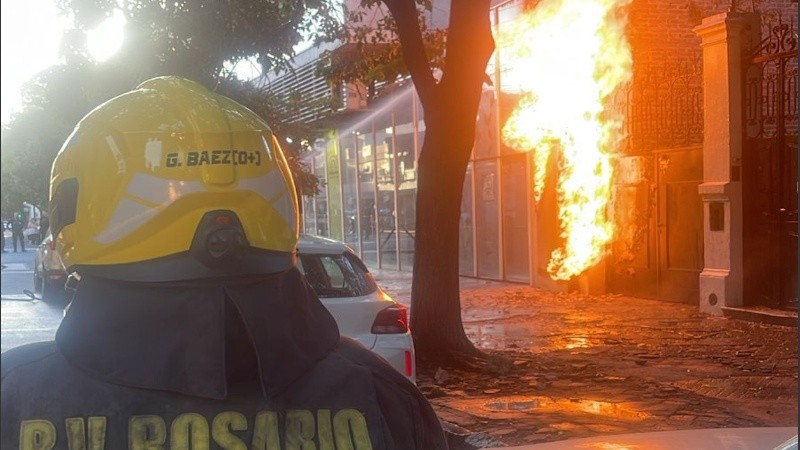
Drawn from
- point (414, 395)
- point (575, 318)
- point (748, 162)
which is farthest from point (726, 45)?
point (414, 395)

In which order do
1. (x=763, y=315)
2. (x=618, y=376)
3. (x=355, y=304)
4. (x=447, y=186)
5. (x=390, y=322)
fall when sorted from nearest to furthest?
(x=355, y=304) → (x=390, y=322) → (x=618, y=376) → (x=447, y=186) → (x=763, y=315)

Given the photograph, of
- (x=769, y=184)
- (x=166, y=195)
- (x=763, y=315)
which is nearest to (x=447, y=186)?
(x=763, y=315)

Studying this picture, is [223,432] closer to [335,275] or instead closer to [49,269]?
[49,269]

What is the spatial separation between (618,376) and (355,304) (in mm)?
3420

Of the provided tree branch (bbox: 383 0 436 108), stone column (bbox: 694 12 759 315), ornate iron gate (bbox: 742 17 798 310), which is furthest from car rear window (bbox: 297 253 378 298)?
ornate iron gate (bbox: 742 17 798 310)

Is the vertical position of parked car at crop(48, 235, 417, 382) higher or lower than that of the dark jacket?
lower

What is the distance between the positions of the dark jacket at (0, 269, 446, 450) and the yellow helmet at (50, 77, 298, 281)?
46mm

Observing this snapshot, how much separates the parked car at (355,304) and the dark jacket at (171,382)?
17.7 ft

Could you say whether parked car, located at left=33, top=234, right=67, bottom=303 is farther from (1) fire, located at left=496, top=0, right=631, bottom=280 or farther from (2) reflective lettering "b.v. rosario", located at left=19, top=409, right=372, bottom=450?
(1) fire, located at left=496, top=0, right=631, bottom=280

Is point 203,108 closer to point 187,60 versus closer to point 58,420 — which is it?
point 58,420

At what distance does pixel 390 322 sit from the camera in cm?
724

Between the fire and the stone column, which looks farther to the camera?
the fire

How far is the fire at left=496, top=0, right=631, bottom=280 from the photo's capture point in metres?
16.5

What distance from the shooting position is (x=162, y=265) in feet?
4.97
